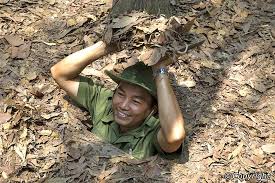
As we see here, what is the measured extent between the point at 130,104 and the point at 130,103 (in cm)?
1

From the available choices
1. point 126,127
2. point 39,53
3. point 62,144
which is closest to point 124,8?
point 39,53

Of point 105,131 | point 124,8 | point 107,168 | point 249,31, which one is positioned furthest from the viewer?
point 249,31

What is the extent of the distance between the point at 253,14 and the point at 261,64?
913 millimetres

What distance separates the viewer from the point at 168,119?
3.93m

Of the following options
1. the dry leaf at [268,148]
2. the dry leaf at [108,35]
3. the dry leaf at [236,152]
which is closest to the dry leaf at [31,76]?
the dry leaf at [108,35]

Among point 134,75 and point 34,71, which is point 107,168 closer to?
point 134,75

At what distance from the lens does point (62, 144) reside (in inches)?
162

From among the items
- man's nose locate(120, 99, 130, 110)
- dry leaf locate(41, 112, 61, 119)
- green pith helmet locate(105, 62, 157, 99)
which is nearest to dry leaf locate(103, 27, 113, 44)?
green pith helmet locate(105, 62, 157, 99)

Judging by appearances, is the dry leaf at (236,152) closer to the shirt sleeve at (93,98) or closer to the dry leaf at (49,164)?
the shirt sleeve at (93,98)

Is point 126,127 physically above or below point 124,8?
below

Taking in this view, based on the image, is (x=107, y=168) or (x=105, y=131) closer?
(x=107, y=168)

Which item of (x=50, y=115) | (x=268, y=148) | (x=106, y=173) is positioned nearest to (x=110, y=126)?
(x=50, y=115)

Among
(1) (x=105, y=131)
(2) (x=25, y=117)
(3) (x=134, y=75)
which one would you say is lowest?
(1) (x=105, y=131)

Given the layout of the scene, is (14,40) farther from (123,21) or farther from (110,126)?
(123,21)
